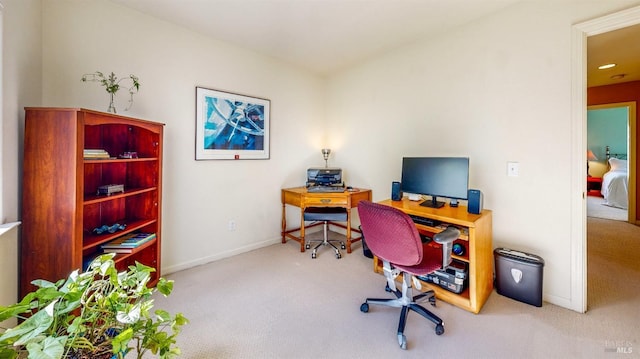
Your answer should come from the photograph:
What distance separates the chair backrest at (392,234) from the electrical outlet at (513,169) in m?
1.28

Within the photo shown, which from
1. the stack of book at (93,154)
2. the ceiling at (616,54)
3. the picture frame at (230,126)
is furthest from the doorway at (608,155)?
the stack of book at (93,154)

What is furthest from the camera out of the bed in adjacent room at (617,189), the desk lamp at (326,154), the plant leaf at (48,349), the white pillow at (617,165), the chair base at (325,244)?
the white pillow at (617,165)

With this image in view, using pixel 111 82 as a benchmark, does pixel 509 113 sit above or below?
below

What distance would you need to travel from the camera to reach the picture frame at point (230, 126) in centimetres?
276

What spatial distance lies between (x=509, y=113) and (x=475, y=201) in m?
0.86

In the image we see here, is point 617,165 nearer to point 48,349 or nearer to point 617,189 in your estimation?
point 617,189

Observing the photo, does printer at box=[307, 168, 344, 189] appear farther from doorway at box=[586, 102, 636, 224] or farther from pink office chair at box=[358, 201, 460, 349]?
doorway at box=[586, 102, 636, 224]

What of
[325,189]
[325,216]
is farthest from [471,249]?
[325,189]

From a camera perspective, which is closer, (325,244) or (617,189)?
(325,244)

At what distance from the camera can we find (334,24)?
99.2 inches

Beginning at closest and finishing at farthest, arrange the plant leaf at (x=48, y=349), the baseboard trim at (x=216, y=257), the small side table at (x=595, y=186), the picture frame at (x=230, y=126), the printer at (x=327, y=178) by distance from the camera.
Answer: the plant leaf at (x=48, y=349) → the baseboard trim at (x=216, y=257) → the picture frame at (x=230, y=126) → the printer at (x=327, y=178) → the small side table at (x=595, y=186)

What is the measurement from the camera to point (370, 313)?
194cm

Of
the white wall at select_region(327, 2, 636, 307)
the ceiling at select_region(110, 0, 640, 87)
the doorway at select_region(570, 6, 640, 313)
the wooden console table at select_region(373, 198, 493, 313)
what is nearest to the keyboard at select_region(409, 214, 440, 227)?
the wooden console table at select_region(373, 198, 493, 313)

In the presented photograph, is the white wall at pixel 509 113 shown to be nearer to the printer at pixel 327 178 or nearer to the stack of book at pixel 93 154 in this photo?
the printer at pixel 327 178
